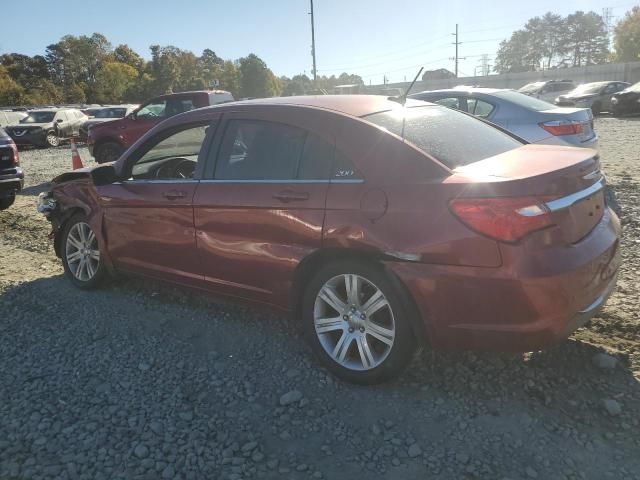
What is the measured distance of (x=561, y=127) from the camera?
740cm

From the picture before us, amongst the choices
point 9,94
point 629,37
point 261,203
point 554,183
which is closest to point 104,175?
point 261,203

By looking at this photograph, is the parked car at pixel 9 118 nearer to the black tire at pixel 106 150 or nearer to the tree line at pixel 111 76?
the black tire at pixel 106 150

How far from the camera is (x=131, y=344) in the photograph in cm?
394

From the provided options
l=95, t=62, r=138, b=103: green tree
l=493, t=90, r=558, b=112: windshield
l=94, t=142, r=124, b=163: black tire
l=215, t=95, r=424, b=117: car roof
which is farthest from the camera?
l=95, t=62, r=138, b=103: green tree

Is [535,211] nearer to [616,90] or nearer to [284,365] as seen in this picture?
[284,365]

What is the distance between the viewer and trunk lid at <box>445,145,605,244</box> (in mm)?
2740

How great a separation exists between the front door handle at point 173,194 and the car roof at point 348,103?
2.35 ft

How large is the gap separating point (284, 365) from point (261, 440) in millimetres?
780

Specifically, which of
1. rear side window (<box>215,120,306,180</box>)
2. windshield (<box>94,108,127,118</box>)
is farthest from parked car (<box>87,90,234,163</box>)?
windshield (<box>94,108,127,118</box>)

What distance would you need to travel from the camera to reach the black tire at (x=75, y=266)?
4.91m

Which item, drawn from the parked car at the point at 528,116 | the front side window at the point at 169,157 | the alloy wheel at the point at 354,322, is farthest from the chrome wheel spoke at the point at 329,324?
the parked car at the point at 528,116

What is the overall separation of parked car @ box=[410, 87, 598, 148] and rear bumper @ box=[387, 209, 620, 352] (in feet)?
15.6

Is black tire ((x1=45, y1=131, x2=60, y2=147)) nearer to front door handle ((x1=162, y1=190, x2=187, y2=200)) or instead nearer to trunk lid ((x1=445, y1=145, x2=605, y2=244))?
front door handle ((x1=162, y1=190, x2=187, y2=200))

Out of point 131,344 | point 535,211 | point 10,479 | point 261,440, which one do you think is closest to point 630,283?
point 535,211
